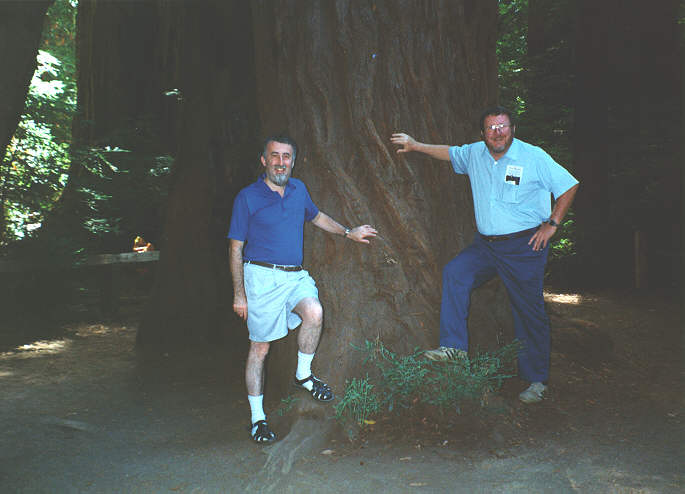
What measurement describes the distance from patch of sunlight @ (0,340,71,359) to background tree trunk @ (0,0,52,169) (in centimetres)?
401

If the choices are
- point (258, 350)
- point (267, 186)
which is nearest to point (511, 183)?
point (267, 186)

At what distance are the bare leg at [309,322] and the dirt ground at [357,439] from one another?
1.74 feet

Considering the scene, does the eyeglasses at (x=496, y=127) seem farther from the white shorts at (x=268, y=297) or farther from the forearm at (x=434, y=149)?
the white shorts at (x=268, y=297)

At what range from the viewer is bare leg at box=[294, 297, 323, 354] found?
4.75 meters

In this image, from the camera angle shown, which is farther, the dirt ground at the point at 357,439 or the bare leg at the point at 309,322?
the bare leg at the point at 309,322

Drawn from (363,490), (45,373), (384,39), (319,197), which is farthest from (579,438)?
(45,373)

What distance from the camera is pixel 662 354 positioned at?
746 centimetres

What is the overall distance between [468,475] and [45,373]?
5.46 m

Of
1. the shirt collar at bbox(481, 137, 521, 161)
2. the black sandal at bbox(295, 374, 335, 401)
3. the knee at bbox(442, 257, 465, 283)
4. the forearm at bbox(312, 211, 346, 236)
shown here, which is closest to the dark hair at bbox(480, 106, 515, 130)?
the shirt collar at bbox(481, 137, 521, 161)

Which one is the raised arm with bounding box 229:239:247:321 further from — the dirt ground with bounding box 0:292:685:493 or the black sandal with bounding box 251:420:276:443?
the dirt ground with bounding box 0:292:685:493

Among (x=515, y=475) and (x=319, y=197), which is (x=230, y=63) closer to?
(x=319, y=197)

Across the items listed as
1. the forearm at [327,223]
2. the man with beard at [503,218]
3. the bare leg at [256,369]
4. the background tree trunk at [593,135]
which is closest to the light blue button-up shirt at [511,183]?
the man with beard at [503,218]

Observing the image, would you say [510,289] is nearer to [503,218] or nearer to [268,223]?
[503,218]

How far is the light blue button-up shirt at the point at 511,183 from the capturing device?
16.4 ft
